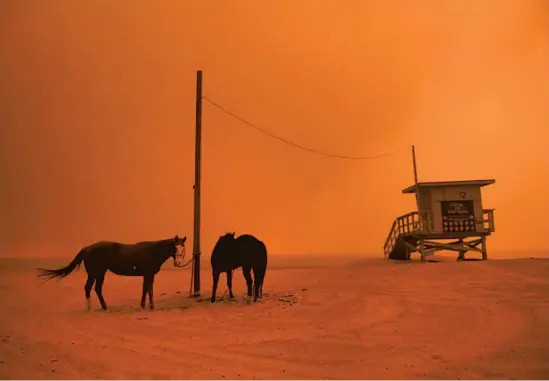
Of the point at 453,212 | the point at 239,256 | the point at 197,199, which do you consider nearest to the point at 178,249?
the point at 239,256

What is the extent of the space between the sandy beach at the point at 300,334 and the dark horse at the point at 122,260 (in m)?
0.87

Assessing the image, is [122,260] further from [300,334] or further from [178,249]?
[300,334]

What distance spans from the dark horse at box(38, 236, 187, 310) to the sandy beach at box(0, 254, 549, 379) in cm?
87

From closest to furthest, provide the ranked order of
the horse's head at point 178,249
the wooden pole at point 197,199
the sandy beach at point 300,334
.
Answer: the sandy beach at point 300,334
the horse's head at point 178,249
the wooden pole at point 197,199

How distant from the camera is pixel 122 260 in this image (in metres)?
11.0

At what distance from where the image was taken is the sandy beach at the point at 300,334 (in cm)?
580

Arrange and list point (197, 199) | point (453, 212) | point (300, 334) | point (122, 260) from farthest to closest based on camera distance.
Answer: point (453, 212), point (197, 199), point (122, 260), point (300, 334)

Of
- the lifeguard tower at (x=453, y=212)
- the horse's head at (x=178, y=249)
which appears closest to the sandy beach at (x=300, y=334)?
the horse's head at (x=178, y=249)

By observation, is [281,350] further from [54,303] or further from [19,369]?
[54,303]

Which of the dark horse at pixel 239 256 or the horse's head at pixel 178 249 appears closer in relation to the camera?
the horse's head at pixel 178 249

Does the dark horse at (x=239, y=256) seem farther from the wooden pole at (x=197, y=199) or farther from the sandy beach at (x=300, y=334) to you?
the wooden pole at (x=197, y=199)

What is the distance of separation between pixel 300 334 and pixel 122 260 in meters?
5.72

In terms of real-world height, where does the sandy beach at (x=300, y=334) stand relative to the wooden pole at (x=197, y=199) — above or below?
below

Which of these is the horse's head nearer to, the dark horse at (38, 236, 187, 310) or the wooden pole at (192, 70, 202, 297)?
the dark horse at (38, 236, 187, 310)
